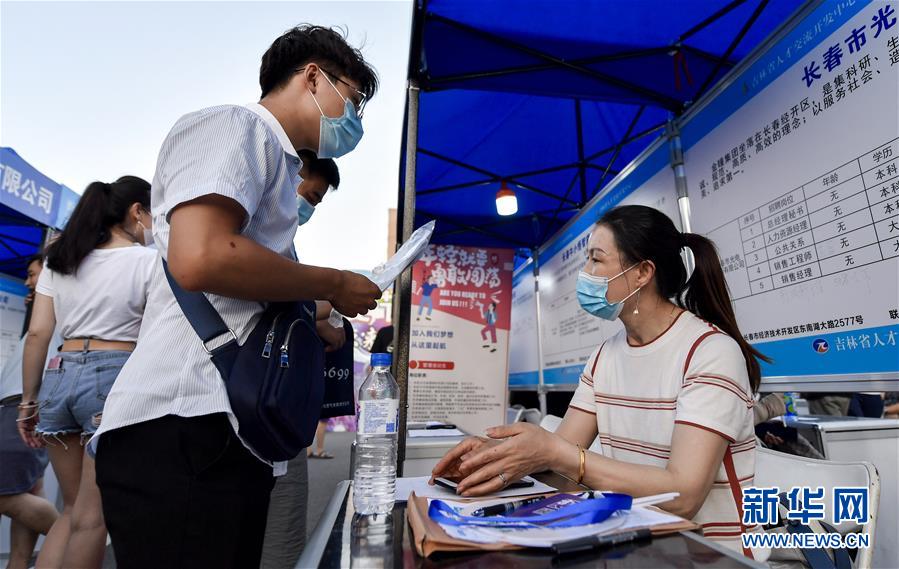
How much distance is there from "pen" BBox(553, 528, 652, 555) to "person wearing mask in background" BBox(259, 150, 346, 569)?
126 cm

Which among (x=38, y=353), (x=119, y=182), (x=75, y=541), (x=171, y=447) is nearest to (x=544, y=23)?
(x=119, y=182)

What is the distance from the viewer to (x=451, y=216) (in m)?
4.62

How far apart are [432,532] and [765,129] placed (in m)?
1.91

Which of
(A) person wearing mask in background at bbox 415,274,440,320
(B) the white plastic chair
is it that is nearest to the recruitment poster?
(A) person wearing mask in background at bbox 415,274,440,320

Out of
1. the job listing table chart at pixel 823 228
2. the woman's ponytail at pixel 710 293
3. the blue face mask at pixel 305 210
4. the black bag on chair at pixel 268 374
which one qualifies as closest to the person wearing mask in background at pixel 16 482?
the blue face mask at pixel 305 210

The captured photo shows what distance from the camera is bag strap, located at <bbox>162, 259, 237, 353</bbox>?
0.85m

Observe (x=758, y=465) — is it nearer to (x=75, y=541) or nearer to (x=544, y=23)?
(x=544, y=23)

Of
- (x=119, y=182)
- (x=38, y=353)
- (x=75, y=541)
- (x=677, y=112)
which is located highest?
(x=677, y=112)

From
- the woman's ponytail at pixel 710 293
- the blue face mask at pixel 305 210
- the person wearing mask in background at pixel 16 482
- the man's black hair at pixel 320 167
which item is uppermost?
the man's black hair at pixel 320 167

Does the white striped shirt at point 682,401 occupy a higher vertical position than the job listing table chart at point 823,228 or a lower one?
lower

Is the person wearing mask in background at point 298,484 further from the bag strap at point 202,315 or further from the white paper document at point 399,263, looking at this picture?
the bag strap at point 202,315

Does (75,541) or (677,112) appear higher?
(677,112)

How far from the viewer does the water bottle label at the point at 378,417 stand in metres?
0.96

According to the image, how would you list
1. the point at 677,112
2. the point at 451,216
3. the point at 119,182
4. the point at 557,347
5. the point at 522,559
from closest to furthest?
the point at 522,559, the point at 119,182, the point at 677,112, the point at 557,347, the point at 451,216
